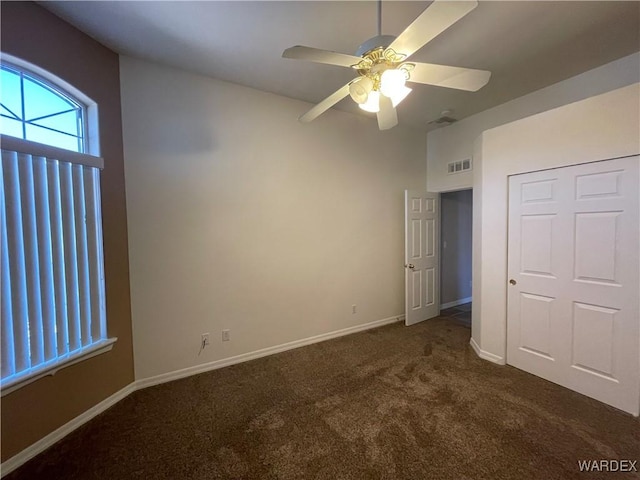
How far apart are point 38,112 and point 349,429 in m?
3.16

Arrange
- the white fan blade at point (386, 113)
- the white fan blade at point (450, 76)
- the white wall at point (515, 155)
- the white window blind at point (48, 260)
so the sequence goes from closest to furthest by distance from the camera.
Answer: the white fan blade at point (450, 76), the white window blind at point (48, 260), the white fan blade at point (386, 113), the white wall at point (515, 155)

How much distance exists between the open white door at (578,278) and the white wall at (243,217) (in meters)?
1.71

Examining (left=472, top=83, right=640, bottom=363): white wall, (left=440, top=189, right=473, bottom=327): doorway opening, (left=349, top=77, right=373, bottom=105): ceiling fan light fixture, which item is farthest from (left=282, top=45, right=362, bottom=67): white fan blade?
(left=440, top=189, right=473, bottom=327): doorway opening

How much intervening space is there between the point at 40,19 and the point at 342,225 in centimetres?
311

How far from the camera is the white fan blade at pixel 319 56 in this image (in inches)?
56.5

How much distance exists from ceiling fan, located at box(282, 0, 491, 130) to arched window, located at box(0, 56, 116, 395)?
1.80 m

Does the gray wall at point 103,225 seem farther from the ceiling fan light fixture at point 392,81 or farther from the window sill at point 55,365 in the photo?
the ceiling fan light fixture at point 392,81

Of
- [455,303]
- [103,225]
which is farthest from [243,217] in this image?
[455,303]

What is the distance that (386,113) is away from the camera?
189 centimetres

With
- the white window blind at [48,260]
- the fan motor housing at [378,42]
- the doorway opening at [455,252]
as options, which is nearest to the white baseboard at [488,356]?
the doorway opening at [455,252]

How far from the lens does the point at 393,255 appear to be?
409 centimetres

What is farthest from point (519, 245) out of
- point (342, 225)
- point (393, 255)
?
point (342, 225)

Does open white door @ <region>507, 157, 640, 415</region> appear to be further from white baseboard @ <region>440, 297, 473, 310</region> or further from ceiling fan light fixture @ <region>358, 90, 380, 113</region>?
white baseboard @ <region>440, 297, 473, 310</region>

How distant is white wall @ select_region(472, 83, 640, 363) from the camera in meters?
2.07
